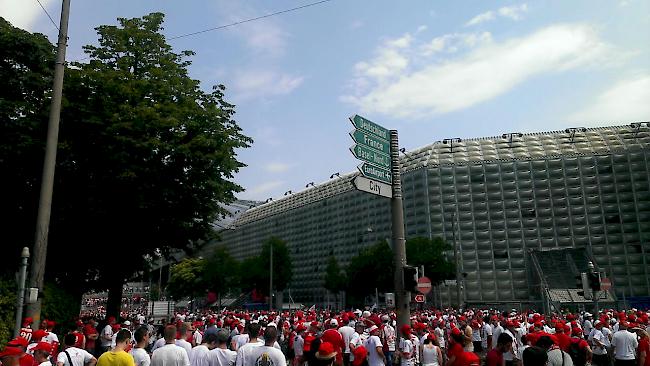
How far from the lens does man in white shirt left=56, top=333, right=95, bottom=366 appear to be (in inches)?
344

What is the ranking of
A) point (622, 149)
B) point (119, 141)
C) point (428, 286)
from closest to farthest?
point (428, 286) < point (119, 141) < point (622, 149)

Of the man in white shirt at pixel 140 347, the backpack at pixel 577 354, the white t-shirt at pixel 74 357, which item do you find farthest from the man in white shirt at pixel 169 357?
the backpack at pixel 577 354

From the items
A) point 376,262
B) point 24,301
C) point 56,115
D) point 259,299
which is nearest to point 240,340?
point 24,301

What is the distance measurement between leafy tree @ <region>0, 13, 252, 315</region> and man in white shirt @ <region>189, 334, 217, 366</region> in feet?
40.2

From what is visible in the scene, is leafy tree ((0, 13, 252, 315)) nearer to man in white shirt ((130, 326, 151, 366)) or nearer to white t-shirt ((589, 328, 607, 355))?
man in white shirt ((130, 326, 151, 366))

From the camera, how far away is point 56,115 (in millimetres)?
11453

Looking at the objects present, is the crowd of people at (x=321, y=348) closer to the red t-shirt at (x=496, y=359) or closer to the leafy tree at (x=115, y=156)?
the red t-shirt at (x=496, y=359)

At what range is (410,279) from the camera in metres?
11.4

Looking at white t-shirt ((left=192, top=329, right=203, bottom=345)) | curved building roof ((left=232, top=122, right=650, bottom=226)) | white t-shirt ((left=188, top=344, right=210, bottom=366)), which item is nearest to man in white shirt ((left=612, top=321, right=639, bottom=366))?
white t-shirt ((left=188, top=344, right=210, bottom=366))

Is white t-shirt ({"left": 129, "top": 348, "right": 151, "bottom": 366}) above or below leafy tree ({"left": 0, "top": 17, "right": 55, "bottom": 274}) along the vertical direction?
below

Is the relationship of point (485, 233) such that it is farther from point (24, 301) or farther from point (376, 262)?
point (24, 301)

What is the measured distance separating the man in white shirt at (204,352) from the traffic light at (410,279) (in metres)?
4.40

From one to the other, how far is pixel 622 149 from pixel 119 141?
199ft

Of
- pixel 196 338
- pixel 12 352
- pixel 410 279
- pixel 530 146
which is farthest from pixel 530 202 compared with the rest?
pixel 12 352
